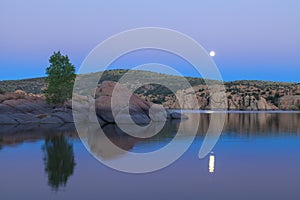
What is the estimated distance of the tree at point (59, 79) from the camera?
60531mm

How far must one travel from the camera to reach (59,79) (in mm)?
60688

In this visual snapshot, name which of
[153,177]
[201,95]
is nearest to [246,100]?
[201,95]

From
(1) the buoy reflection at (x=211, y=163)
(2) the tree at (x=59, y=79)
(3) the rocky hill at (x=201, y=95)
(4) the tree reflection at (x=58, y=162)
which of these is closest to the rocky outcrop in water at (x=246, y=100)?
(3) the rocky hill at (x=201, y=95)

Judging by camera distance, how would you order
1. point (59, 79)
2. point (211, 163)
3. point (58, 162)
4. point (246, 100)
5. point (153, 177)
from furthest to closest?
point (246, 100) < point (59, 79) < point (211, 163) < point (58, 162) < point (153, 177)

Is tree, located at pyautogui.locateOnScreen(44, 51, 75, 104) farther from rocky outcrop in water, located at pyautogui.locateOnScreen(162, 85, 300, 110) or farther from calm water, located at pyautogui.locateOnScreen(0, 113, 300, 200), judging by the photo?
rocky outcrop in water, located at pyautogui.locateOnScreen(162, 85, 300, 110)

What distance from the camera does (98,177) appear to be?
46.3 ft

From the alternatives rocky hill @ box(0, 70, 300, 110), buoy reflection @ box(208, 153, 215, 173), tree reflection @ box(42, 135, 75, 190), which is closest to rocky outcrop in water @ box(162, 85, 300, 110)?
rocky hill @ box(0, 70, 300, 110)

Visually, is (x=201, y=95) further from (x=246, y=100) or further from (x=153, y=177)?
(x=153, y=177)

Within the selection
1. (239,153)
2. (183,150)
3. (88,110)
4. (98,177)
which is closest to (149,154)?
(183,150)

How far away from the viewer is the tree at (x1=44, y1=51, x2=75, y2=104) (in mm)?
60531

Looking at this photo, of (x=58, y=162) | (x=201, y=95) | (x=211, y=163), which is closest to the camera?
(x=58, y=162)

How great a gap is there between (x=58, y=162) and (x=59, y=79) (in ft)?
149

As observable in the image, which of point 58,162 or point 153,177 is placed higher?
point 58,162

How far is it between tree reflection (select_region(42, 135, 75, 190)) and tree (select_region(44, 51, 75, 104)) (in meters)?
36.3
